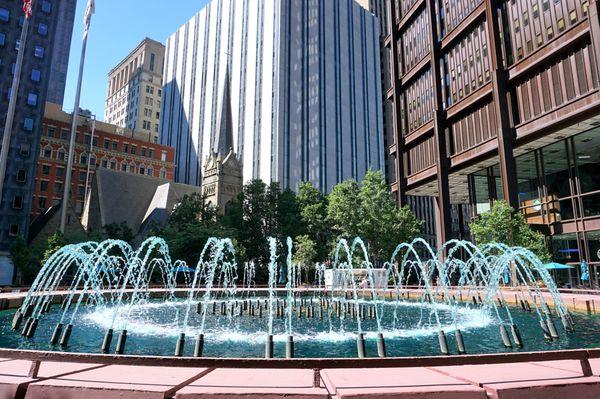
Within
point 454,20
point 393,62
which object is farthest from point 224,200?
point 454,20

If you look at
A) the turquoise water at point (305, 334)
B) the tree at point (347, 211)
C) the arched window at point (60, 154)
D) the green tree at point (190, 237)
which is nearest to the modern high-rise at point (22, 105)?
the green tree at point (190, 237)

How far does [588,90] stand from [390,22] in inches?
1282

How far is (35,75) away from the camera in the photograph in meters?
53.0

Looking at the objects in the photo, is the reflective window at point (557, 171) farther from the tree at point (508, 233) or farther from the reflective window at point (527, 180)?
the tree at point (508, 233)

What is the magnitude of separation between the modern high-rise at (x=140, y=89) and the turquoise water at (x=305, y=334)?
114 meters

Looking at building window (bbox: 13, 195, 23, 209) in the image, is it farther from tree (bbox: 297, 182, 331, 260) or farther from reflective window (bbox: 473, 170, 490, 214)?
reflective window (bbox: 473, 170, 490, 214)

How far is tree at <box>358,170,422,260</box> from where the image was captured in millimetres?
43094

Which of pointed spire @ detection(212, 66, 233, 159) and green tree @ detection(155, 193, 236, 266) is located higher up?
pointed spire @ detection(212, 66, 233, 159)

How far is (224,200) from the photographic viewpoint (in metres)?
73.1

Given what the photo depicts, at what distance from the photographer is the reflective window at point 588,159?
3231cm

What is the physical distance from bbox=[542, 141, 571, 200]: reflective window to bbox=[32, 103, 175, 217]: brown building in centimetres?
7152

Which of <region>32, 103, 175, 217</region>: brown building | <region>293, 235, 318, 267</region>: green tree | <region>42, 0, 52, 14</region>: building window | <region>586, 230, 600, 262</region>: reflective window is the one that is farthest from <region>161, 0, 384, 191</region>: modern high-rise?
<region>586, 230, 600, 262</region>: reflective window

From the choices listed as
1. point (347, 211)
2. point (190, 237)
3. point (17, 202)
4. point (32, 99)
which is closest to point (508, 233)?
point (347, 211)

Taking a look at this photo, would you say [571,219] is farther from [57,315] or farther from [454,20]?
[57,315]
